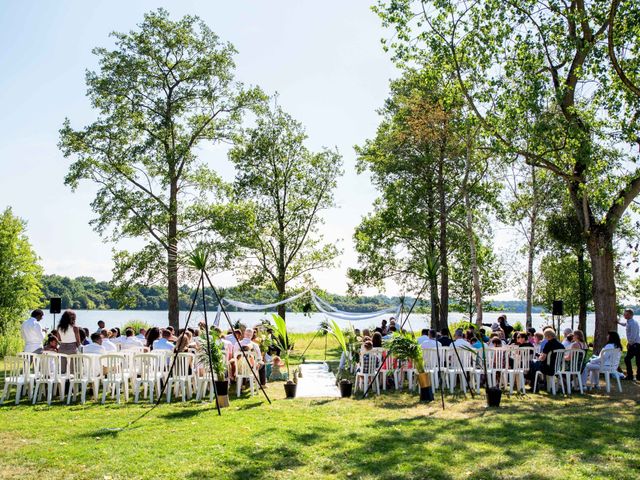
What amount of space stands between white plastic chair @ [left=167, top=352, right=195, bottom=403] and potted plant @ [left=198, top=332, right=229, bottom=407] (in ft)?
1.30

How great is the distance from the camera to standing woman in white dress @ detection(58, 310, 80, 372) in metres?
11.6

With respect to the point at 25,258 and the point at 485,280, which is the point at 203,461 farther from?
the point at 25,258

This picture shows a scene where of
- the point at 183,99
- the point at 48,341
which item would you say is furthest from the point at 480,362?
the point at 183,99

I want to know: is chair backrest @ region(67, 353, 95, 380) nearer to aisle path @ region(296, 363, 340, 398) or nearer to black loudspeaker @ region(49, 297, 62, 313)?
aisle path @ region(296, 363, 340, 398)

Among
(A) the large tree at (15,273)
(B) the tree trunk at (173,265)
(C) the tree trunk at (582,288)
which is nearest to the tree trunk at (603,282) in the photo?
(C) the tree trunk at (582,288)

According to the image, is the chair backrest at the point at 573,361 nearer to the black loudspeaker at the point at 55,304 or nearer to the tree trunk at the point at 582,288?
the tree trunk at the point at 582,288

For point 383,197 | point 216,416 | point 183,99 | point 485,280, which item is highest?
point 183,99

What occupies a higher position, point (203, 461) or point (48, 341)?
point (48, 341)

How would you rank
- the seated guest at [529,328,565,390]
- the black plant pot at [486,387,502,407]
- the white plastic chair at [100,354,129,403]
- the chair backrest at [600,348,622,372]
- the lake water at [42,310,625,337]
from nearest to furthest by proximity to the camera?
the black plant pot at [486,387,502,407] → the white plastic chair at [100,354,129,403] → the seated guest at [529,328,565,390] → the chair backrest at [600,348,622,372] → the lake water at [42,310,625,337]

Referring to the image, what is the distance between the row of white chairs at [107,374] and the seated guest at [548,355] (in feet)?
20.2

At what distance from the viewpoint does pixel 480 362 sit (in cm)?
1195

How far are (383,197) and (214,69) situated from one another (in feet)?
28.6

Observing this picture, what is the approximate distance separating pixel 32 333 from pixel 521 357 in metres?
9.73

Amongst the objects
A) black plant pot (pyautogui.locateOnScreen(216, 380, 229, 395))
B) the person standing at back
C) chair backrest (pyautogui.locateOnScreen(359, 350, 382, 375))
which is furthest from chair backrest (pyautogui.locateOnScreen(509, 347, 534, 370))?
black plant pot (pyautogui.locateOnScreen(216, 380, 229, 395))
